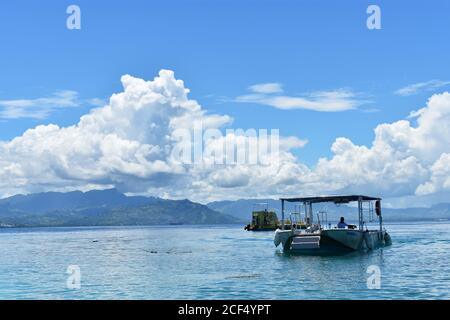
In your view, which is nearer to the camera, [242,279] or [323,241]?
[242,279]

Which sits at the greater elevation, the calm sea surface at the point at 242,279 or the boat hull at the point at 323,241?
the boat hull at the point at 323,241

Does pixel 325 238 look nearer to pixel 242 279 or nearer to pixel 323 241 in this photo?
pixel 323 241

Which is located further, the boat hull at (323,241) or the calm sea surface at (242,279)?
the boat hull at (323,241)

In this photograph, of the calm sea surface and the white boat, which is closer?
the calm sea surface

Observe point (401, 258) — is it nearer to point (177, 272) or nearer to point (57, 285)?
point (177, 272)

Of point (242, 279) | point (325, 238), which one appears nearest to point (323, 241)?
point (325, 238)

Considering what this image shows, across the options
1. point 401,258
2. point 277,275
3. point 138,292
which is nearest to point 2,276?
point 138,292

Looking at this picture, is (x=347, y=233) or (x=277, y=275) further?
(x=347, y=233)

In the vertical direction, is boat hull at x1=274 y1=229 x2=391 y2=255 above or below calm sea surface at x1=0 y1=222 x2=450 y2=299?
above

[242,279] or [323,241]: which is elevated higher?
[323,241]
